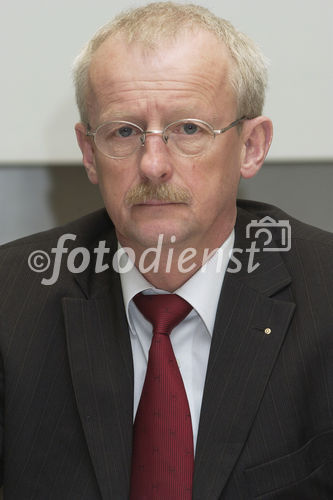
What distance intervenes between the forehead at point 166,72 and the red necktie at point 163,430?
1.46 feet

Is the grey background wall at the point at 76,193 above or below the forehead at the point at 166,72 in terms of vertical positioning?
below

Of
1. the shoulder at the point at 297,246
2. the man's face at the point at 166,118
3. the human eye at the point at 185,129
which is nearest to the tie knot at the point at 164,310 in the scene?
the man's face at the point at 166,118

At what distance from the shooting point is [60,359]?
61.6 inches

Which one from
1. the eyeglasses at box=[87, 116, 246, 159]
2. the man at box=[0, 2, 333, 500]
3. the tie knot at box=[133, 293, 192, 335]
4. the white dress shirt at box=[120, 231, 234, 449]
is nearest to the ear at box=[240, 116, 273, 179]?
the man at box=[0, 2, 333, 500]

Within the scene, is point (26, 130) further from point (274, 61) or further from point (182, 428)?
point (182, 428)

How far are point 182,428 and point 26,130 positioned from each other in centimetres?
92

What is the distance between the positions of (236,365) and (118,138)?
0.52 m

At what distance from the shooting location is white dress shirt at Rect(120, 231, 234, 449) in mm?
1529

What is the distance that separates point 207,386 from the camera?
4.76 ft

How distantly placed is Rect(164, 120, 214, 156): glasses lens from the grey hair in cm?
13

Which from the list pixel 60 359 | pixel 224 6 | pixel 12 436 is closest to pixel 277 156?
pixel 224 6

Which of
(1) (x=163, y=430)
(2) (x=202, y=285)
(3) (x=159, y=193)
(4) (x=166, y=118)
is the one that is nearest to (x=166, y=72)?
(4) (x=166, y=118)

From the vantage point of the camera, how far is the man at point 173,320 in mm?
1428

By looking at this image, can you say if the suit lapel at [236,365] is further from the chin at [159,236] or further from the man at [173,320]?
the chin at [159,236]
